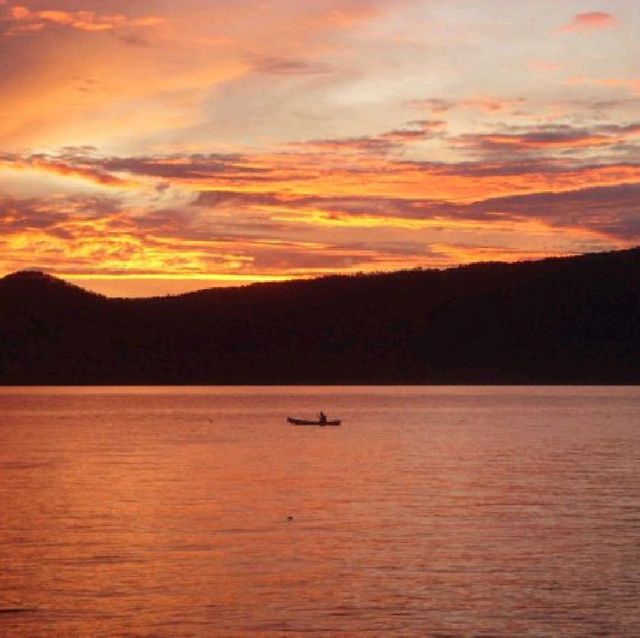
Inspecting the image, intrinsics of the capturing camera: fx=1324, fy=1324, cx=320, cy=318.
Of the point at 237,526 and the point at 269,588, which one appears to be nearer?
the point at 269,588

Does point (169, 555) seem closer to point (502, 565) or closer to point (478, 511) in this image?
point (502, 565)

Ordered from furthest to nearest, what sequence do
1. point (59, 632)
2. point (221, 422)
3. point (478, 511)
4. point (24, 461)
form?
point (221, 422), point (24, 461), point (478, 511), point (59, 632)

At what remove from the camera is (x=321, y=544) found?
1908 inches

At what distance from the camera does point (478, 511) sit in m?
58.6

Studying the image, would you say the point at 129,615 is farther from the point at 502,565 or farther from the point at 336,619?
the point at 502,565

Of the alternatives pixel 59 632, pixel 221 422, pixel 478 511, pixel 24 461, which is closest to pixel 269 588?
pixel 59 632

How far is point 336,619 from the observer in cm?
3591

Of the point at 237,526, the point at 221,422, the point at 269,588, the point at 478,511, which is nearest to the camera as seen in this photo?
the point at 269,588

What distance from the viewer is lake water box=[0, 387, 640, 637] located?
119 ft

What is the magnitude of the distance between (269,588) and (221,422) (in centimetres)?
12806

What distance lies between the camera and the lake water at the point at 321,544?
119 feet

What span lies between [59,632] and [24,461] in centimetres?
6158

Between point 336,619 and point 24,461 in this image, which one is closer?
point 336,619

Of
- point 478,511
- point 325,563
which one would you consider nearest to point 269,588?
point 325,563
